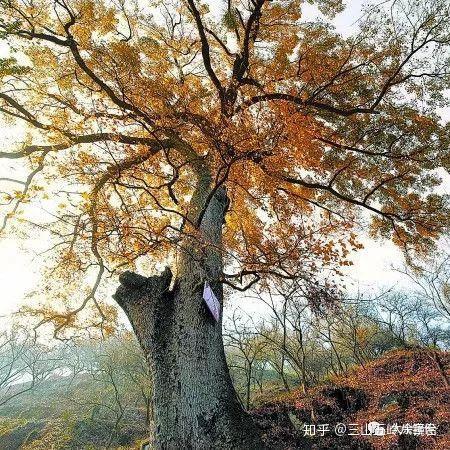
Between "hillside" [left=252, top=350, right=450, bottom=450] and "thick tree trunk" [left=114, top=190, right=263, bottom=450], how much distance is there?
3.23 m

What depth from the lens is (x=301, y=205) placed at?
8492 mm

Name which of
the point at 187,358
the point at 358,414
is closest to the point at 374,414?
the point at 358,414

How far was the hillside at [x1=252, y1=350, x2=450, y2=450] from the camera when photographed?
6215 mm

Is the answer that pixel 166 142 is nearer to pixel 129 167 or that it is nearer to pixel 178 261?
pixel 129 167

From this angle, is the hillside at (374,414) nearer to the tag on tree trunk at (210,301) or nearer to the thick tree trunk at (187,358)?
the thick tree trunk at (187,358)

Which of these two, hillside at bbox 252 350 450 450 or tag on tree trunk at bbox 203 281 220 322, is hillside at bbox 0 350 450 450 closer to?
hillside at bbox 252 350 450 450

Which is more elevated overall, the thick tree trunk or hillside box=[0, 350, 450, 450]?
the thick tree trunk

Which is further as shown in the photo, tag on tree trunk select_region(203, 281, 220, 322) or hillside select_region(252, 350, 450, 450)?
hillside select_region(252, 350, 450, 450)

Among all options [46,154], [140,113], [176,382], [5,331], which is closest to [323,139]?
[140,113]

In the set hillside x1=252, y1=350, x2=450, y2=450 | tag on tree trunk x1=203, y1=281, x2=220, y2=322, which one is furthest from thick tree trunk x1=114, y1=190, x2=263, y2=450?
hillside x1=252, y1=350, x2=450, y2=450

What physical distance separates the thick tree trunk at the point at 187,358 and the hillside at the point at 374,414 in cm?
323

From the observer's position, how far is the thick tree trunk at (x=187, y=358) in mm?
3311

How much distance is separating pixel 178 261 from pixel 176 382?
1705 millimetres

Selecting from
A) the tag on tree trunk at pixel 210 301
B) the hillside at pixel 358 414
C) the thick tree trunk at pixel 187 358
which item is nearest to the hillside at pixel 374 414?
the hillside at pixel 358 414
